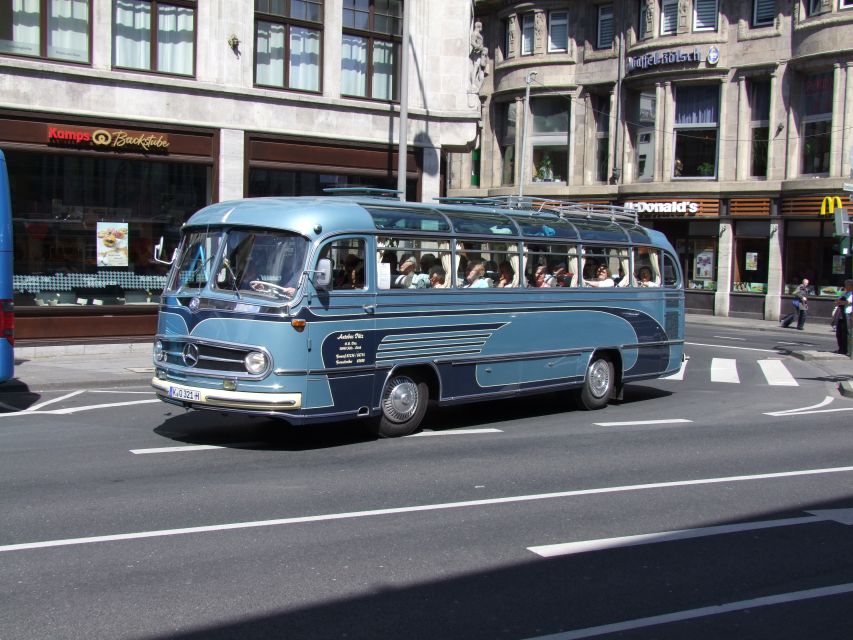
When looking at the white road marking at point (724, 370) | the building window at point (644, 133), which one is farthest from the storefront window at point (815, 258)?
the white road marking at point (724, 370)

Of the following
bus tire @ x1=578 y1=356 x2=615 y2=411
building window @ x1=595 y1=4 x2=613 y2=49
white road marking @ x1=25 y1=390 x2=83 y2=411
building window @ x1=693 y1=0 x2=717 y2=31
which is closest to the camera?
white road marking @ x1=25 y1=390 x2=83 y2=411

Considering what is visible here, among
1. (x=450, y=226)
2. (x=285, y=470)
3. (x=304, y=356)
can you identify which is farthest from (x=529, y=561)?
(x=450, y=226)

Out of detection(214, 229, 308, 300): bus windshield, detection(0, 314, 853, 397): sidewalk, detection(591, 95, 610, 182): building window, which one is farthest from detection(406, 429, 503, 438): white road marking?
detection(591, 95, 610, 182): building window

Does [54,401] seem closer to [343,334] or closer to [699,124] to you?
[343,334]

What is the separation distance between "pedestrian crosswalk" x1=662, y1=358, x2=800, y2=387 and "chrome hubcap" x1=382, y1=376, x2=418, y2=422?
8.02 metres

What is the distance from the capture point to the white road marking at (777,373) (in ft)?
64.1

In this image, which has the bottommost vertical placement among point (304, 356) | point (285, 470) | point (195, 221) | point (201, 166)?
point (285, 470)

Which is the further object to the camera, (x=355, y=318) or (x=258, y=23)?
(x=258, y=23)

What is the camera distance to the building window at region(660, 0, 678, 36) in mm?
40656

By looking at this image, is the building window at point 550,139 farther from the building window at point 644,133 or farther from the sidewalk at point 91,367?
the sidewalk at point 91,367

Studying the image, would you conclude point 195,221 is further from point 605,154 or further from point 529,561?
point 605,154

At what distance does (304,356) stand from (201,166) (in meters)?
11.6

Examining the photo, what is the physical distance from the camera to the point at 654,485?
9359 millimetres

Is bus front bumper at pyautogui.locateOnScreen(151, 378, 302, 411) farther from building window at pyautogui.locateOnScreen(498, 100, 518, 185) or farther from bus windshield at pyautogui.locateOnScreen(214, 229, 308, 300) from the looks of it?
building window at pyautogui.locateOnScreen(498, 100, 518, 185)
